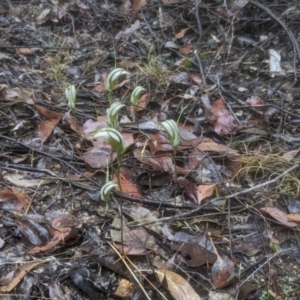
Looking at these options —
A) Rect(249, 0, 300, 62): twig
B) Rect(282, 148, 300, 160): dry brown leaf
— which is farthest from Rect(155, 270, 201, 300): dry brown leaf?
Rect(249, 0, 300, 62): twig

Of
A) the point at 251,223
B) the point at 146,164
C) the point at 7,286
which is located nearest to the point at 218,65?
the point at 146,164

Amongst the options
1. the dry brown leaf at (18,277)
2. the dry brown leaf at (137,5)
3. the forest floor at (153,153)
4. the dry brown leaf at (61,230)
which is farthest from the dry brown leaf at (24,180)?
the dry brown leaf at (137,5)

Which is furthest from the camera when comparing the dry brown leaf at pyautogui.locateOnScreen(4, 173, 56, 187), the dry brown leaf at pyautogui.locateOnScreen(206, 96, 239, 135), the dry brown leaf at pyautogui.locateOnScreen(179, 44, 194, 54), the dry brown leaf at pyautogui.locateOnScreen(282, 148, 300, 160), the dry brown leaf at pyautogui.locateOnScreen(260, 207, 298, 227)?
the dry brown leaf at pyautogui.locateOnScreen(179, 44, 194, 54)

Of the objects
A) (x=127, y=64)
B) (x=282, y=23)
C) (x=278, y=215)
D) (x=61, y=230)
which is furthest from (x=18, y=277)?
(x=282, y=23)

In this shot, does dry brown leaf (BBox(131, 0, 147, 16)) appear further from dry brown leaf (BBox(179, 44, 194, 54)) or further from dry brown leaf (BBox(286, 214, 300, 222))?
dry brown leaf (BBox(286, 214, 300, 222))

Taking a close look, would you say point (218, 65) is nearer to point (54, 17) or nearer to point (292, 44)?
point (292, 44)

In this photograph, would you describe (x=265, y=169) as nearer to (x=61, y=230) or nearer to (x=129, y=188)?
(x=129, y=188)

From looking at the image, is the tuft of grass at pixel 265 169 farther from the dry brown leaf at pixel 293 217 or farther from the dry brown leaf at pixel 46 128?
the dry brown leaf at pixel 46 128

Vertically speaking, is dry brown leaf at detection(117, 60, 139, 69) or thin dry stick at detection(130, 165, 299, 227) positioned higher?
thin dry stick at detection(130, 165, 299, 227)
